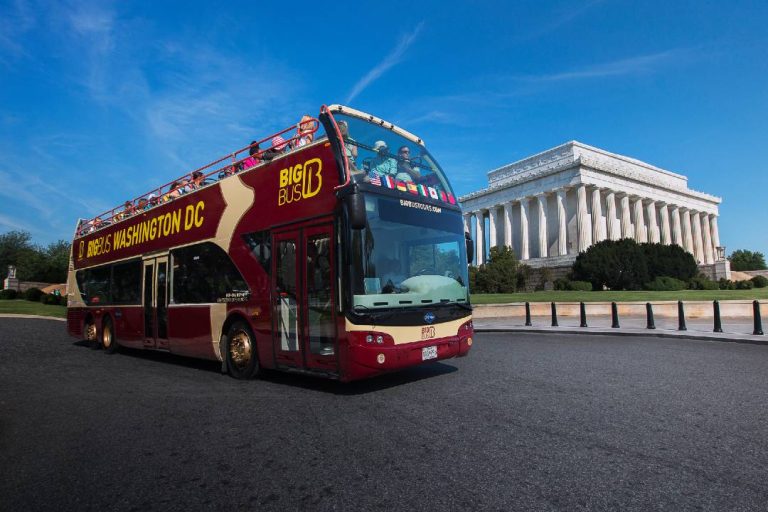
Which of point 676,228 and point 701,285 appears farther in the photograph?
point 676,228

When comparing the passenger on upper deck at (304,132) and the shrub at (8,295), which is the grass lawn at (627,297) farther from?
the shrub at (8,295)

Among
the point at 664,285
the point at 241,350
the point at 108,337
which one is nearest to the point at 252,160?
the point at 241,350

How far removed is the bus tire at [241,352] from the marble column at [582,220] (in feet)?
198

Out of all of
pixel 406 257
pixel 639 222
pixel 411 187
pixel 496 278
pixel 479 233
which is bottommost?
pixel 406 257

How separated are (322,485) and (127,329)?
9.59 meters

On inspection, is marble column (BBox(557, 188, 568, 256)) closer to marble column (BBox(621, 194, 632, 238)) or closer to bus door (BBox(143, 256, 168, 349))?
marble column (BBox(621, 194, 632, 238))

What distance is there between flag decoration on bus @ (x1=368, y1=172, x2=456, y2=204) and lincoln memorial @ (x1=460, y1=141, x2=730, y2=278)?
54251 mm

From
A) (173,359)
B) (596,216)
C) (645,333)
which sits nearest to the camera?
(173,359)

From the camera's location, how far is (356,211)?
557 cm

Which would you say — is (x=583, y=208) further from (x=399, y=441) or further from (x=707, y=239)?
(x=399, y=441)

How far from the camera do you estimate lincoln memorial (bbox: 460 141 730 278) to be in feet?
206

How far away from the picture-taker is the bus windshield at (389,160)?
6402 mm

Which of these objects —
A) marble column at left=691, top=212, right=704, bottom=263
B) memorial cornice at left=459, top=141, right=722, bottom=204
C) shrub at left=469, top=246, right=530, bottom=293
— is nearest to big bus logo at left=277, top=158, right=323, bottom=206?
shrub at left=469, top=246, right=530, bottom=293

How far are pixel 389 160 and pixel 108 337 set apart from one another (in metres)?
9.63
